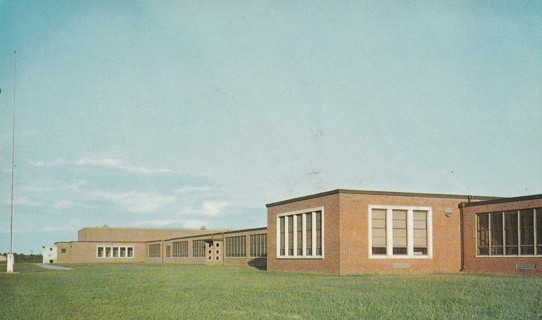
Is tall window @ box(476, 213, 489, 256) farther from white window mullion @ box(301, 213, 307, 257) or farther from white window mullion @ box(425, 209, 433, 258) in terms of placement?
white window mullion @ box(301, 213, 307, 257)

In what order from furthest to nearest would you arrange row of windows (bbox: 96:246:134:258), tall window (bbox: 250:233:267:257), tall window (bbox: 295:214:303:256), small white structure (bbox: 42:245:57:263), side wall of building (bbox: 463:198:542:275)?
small white structure (bbox: 42:245:57:263)
row of windows (bbox: 96:246:134:258)
tall window (bbox: 250:233:267:257)
tall window (bbox: 295:214:303:256)
side wall of building (bbox: 463:198:542:275)

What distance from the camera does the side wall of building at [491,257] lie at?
94.6ft

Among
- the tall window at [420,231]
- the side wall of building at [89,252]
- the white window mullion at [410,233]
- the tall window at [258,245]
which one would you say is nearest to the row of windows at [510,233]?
the tall window at [420,231]

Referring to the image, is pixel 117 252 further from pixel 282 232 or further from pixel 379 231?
pixel 379 231

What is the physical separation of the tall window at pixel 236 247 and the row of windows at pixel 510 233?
2919cm

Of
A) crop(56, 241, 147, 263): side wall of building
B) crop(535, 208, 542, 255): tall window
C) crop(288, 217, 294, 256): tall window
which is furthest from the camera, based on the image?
crop(56, 241, 147, 263): side wall of building

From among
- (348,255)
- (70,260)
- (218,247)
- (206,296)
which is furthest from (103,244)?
(206,296)

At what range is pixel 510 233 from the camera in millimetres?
30562

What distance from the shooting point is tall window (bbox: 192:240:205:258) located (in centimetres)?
6769

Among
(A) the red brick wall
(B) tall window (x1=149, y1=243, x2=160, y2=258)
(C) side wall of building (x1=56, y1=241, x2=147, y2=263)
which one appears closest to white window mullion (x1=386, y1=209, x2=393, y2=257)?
(A) the red brick wall

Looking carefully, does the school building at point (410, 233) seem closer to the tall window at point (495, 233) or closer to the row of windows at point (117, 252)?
the tall window at point (495, 233)

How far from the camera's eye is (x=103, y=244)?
9044 centimetres

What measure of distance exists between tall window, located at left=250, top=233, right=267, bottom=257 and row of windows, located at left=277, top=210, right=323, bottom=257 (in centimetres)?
1542

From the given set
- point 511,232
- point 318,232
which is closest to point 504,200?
point 511,232
